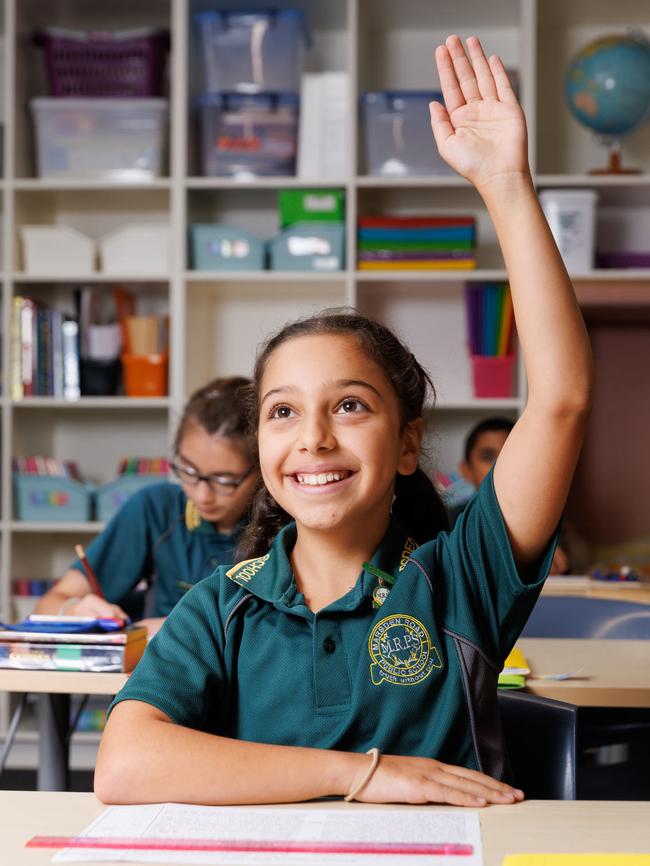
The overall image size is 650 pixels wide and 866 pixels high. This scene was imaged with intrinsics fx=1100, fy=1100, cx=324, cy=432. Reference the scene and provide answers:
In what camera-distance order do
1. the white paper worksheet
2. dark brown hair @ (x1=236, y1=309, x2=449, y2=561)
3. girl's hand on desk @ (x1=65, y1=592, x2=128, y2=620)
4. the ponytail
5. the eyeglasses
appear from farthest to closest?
1. the eyeglasses
2. girl's hand on desk @ (x1=65, y1=592, x2=128, y2=620)
3. the ponytail
4. dark brown hair @ (x1=236, y1=309, x2=449, y2=561)
5. the white paper worksheet

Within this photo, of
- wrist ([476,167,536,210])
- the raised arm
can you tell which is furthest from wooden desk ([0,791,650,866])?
wrist ([476,167,536,210])

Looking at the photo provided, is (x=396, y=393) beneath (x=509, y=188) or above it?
beneath

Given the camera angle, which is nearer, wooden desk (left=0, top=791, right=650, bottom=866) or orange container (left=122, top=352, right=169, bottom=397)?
wooden desk (left=0, top=791, right=650, bottom=866)

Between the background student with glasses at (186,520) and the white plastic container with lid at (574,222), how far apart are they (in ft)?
5.19

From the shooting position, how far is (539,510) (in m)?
1.08

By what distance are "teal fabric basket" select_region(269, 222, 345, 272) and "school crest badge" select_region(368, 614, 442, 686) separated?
272 centimetres

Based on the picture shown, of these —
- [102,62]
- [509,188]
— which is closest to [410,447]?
[509,188]

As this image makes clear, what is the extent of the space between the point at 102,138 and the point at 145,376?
2.77 feet

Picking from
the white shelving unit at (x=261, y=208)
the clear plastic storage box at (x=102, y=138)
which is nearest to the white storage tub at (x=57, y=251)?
the white shelving unit at (x=261, y=208)

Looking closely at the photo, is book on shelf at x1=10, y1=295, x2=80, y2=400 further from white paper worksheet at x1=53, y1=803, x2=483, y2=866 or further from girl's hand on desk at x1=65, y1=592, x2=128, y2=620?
white paper worksheet at x1=53, y1=803, x2=483, y2=866

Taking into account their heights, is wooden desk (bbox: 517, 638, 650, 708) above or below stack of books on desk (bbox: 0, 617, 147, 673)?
below

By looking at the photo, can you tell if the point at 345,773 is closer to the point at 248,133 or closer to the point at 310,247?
the point at 310,247

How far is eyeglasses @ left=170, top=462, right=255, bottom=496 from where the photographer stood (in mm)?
2350

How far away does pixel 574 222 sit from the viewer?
3.63 meters
